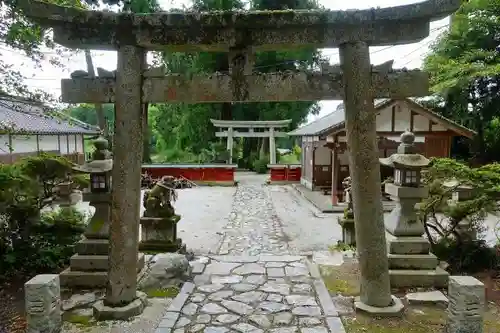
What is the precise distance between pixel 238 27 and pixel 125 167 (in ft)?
7.85

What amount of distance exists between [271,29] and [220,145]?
24116mm

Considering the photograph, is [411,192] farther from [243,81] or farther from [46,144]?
[46,144]

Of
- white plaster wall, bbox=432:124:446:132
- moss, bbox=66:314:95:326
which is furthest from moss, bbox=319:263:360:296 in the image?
white plaster wall, bbox=432:124:446:132

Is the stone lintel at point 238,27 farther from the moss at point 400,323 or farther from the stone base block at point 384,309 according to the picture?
the moss at point 400,323

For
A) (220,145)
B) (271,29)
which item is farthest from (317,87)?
(220,145)

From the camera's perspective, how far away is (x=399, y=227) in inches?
244

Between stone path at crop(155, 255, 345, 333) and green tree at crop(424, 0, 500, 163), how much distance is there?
12216 millimetres

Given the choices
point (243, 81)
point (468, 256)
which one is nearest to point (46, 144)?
point (243, 81)

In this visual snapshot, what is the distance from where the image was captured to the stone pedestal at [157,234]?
794 cm

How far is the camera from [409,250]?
6086mm

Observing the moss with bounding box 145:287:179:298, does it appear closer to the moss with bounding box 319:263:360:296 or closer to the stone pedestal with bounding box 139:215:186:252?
the stone pedestal with bounding box 139:215:186:252

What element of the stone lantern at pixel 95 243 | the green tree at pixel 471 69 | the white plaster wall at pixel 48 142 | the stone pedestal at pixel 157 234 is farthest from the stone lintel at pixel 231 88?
the white plaster wall at pixel 48 142

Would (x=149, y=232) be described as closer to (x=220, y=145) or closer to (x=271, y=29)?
(x=271, y=29)

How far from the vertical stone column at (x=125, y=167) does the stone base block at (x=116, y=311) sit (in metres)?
0.09
